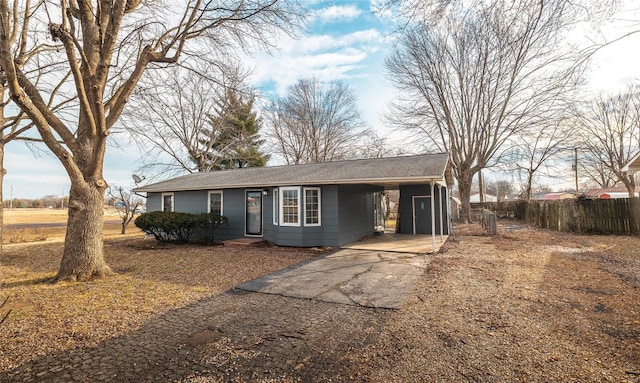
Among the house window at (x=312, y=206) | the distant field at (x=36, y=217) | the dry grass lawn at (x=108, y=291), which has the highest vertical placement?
the house window at (x=312, y=206)

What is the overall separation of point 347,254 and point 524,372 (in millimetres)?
6545

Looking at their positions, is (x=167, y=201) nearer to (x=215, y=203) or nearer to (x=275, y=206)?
(x=215, y=203)

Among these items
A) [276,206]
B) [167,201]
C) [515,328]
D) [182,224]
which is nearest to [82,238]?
[182,224]

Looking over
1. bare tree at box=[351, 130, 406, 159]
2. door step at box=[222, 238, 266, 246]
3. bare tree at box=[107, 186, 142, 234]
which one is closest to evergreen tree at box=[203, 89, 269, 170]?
bare tree at box=[107, 186, 142, 234]

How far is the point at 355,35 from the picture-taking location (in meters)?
5.88

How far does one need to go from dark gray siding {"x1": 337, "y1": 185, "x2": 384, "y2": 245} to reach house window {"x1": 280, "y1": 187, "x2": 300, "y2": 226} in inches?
58.1

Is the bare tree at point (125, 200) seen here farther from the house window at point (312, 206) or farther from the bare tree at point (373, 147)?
the bare tree at point (373, 147)

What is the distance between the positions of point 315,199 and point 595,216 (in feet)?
40.5

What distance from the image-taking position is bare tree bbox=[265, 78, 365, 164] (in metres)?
27.2

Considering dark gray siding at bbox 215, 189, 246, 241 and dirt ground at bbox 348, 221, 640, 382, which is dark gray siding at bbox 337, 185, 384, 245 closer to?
dark gray siding at bbox 215, 189, 246, 241

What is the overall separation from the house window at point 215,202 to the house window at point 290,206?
3.42m

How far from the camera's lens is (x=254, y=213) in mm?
12125

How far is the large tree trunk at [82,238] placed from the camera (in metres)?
6.14

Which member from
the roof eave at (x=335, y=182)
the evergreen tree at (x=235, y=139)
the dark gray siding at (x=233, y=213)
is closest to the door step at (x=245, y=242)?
the dark gray siding at (x=233, y=213)
